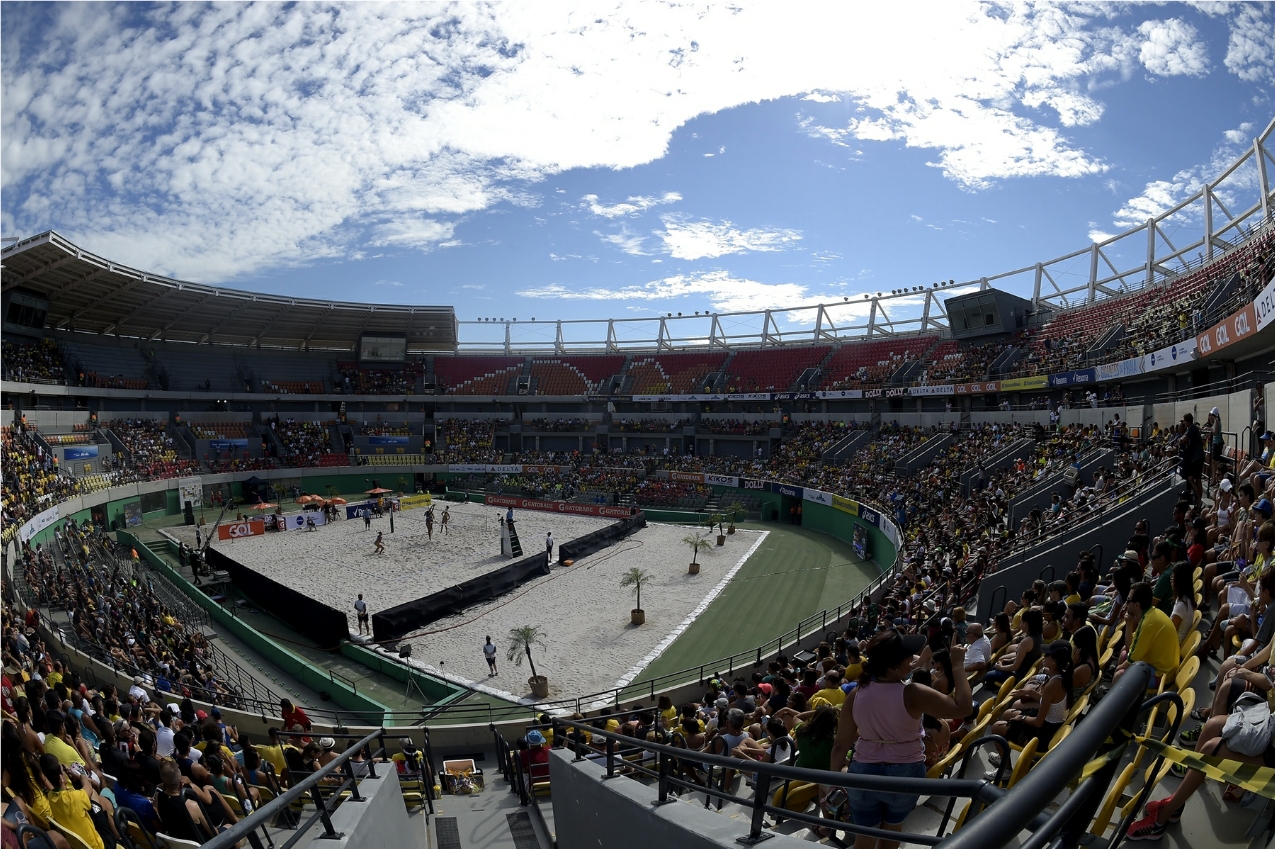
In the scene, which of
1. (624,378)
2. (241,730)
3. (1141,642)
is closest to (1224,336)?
(1141,642)

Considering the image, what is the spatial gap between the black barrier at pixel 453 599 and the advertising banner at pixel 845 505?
14.5 metres

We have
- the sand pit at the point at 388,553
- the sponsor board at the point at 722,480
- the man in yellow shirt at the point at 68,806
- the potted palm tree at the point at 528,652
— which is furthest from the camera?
the sponsor board at the point at 722,480

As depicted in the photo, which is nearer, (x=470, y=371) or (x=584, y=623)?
(x=584, y=623)

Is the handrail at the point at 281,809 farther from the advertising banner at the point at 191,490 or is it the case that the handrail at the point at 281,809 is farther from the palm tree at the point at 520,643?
the advertising banner at the point at 191,490

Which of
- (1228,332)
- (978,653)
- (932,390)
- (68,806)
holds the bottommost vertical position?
(978,653)

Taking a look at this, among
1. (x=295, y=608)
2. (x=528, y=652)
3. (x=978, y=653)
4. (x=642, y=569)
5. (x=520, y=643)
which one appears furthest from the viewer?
(x=642, y=569)

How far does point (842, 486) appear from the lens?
34.0 meters

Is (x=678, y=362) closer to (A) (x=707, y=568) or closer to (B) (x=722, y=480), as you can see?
(B) (x=722, y=480)

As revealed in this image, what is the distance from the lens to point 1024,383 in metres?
31.5

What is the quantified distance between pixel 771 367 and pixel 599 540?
26.3 meters

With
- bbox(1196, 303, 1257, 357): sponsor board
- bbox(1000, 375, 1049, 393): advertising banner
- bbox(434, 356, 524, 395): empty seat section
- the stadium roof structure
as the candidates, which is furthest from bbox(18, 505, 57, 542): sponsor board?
bbox(1000, 375, 1049, 393): advertising banner

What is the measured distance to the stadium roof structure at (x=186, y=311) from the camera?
32.8 meters

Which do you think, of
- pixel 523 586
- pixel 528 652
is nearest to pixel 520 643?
pixel 528 652

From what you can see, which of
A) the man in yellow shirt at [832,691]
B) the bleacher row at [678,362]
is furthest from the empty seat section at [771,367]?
the man in yellow shirt at [832,691]
